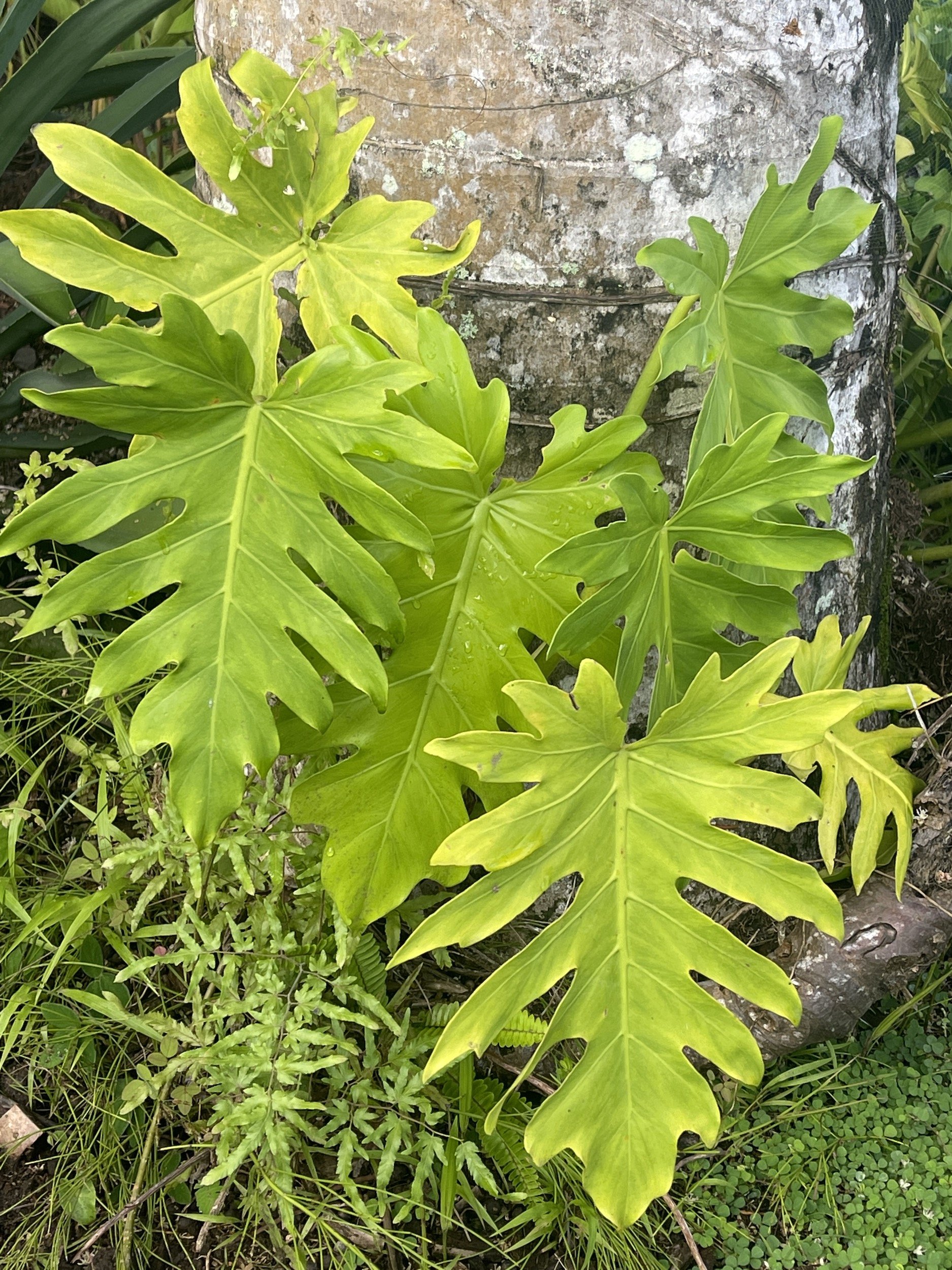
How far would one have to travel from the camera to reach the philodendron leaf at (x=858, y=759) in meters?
1.38

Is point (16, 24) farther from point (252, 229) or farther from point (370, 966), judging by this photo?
point (370, 966)

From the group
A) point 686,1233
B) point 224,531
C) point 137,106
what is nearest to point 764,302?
point 224,531

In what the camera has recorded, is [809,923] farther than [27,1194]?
Yes

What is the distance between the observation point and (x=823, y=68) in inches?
49.2

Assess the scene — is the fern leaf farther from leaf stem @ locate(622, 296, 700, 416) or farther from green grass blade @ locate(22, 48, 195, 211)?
green grass blade @ locate(22, 48, 195, 211)

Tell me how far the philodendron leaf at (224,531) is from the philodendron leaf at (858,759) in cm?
66

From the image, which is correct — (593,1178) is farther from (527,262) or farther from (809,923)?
(527,262)

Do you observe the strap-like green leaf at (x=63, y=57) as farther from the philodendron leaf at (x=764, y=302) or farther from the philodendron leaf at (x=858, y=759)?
the philodendron leaf at (x=858, y=759)

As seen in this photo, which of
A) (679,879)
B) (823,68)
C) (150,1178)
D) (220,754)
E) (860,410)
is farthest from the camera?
(860,410)

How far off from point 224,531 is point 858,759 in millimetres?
924

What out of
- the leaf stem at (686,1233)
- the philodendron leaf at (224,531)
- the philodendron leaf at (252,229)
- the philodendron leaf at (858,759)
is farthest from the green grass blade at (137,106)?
the leaf stem at (686,1233)

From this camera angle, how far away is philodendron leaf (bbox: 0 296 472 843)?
96 cm

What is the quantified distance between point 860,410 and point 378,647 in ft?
2.63

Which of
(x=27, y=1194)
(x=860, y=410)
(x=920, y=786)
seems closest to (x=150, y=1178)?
(x=27, y=1194)
